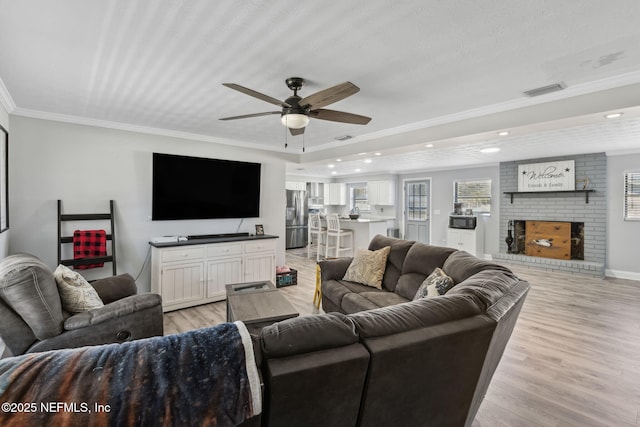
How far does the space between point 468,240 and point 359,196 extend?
401 centimetres

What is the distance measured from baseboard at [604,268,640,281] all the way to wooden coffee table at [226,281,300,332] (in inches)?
255

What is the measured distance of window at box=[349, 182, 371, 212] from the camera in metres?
10.1

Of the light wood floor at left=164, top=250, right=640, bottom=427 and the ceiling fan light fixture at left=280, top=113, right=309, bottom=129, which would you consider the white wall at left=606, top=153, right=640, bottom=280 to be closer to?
the light wood floor at left=164, top=250, right=640, bottom=427

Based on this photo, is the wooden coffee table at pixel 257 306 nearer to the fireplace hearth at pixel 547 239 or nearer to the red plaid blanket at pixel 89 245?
the red plaid blanket at pixel 89 245

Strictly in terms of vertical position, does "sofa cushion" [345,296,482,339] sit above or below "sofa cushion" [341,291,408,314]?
above

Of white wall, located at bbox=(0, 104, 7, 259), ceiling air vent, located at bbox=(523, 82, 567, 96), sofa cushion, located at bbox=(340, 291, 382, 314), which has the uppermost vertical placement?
ceiling air vent, located at bbox=(523, 82, 567, 96)

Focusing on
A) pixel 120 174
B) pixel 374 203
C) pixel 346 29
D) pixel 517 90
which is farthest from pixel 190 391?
pixel 374 203

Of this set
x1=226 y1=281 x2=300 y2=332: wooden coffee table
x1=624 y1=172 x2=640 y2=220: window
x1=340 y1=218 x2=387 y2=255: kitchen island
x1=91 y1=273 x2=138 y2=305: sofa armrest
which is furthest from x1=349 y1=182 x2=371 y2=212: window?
x1=91 y1=273 x2=138 y2=305: sofa armrest

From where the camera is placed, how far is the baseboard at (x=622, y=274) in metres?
5.42

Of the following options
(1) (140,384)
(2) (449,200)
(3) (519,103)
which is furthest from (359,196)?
(1) (140,384)

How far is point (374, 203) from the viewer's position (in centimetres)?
940

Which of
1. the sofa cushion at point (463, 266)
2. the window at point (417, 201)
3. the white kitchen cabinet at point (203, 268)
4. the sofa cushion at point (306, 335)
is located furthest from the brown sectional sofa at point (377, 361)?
the window at point (417, 201)

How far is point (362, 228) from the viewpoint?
6750 millimetres

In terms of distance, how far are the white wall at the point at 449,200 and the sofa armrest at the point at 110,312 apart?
730cm
